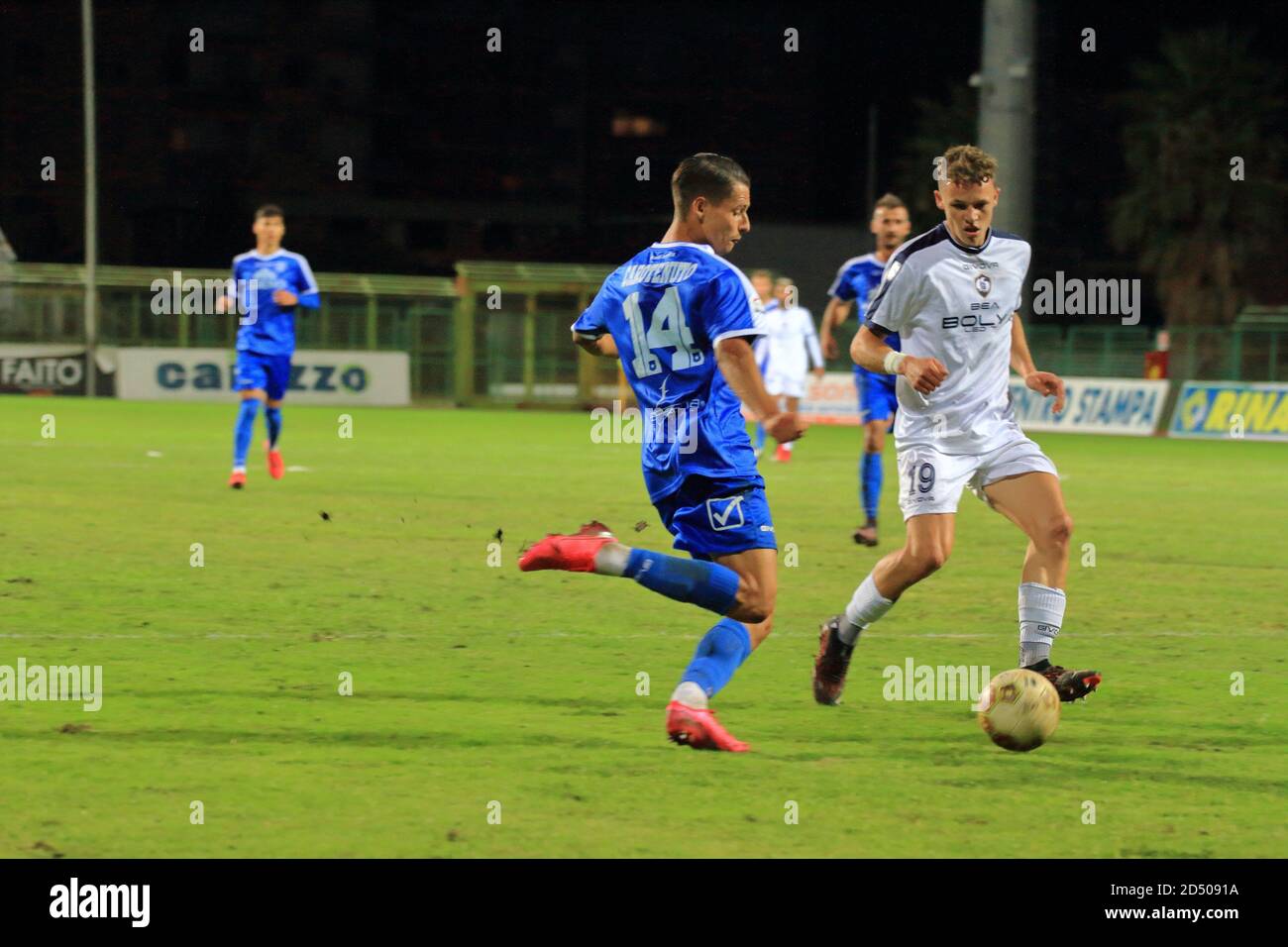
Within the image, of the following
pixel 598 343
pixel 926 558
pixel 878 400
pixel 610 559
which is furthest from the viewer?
pixel 878 400

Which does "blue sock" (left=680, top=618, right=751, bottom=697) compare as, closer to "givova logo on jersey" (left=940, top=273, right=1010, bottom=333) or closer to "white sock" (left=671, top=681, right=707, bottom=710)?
"white sock" (left=671, top=681, right=707, bottom=710)

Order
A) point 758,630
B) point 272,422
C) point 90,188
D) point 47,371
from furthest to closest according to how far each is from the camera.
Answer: point 90,188 < point 47,371 < point 272,422 < point 758,630

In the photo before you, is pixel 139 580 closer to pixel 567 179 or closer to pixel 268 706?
pixel 268 706

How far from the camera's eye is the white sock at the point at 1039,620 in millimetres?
6867

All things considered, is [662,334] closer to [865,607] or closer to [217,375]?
[865,607]

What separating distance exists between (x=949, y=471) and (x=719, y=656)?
1.34 meters

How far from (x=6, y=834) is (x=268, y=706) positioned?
74.7 inches

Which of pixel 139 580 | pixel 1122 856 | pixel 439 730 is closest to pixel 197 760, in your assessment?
pixel 439 730

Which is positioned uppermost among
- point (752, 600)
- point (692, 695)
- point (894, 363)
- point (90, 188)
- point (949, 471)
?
point (90, 188)

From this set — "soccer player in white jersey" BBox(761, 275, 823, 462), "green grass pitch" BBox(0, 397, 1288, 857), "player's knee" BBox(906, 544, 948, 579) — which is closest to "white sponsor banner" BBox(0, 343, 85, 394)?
"soccer player in white jersey" BBox(761, 275, 823, 462)

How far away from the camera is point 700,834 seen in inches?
196

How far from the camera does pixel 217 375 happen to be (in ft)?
115

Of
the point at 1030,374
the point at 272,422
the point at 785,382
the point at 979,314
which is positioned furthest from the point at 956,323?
the point at 785,382

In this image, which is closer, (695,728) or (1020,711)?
→ (695,728)
